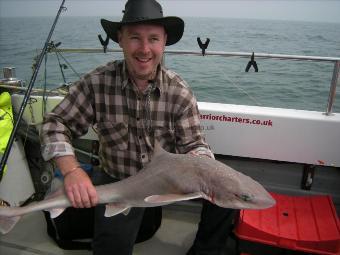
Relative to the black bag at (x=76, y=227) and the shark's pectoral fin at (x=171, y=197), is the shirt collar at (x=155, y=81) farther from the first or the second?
the black bag at (x=76, y=227)

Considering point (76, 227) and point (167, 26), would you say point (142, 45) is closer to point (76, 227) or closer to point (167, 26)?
point (167, 26)

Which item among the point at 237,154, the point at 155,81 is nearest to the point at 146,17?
the point at 155,81

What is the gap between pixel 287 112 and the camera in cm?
353

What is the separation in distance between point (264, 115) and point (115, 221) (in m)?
1.84

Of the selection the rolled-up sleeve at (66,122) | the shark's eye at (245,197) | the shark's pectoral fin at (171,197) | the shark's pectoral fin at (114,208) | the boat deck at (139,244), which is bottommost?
the boat deck at (139,244)

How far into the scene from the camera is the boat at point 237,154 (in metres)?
3.37

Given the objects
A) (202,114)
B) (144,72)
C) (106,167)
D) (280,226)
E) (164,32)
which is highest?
(164,32)

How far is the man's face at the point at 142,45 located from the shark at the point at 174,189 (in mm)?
664

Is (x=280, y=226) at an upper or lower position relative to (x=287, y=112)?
lower

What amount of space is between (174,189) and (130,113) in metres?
0.93

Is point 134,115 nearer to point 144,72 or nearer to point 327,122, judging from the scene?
point 144,72

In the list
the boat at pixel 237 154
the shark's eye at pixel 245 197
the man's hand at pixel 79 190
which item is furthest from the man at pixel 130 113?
the boat at pixel 237 154

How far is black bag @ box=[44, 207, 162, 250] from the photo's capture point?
3217 mm

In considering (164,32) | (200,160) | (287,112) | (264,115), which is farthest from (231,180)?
(287,112)
